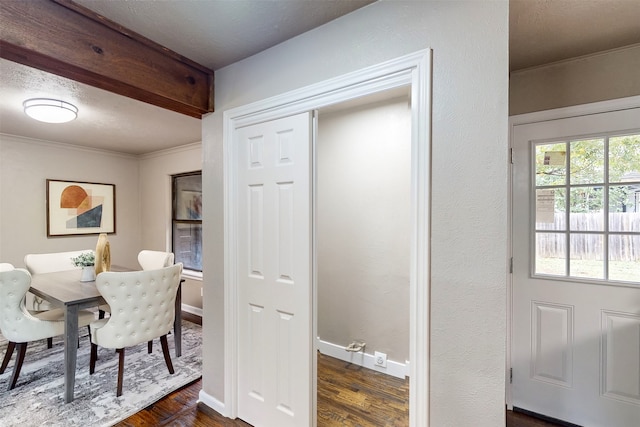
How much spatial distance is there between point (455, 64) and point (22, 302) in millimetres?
3327

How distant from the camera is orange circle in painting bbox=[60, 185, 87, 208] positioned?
384 centimetres

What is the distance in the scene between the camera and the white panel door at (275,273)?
160cm

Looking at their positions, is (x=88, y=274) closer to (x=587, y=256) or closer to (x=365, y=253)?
(x=365, y=253)

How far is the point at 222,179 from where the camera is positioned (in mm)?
1936

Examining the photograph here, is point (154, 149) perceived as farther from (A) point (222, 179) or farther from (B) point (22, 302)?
(A) point (222, 179)

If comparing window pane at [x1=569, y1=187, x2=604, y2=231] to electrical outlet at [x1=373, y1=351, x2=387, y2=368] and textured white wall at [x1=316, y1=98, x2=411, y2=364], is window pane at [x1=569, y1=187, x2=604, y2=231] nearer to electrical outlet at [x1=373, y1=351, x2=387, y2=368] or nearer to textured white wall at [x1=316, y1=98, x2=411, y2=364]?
textured white wall at [x1=316, y1=98, x2=411, y2=364]

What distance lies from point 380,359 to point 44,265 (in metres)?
3.74

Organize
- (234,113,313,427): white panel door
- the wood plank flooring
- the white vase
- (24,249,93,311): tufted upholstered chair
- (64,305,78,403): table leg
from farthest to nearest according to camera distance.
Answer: (24,249,93,311): tufted upholstered chair → the white vase → (64,305,78,403): table leg → the wood plank flooring → (234,113,313,427): white panel door

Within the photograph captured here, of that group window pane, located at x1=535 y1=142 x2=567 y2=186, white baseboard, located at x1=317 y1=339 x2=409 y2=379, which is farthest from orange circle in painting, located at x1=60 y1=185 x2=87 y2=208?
window pane, located at x1=535 y1=142 x2=567 y2=186

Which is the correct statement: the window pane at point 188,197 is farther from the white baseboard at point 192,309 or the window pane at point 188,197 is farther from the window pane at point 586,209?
the window pane at point 586,209

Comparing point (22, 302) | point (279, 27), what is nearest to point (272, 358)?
point (279, 27)

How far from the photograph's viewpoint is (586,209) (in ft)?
5.91

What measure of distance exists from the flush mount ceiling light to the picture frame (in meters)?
1.74

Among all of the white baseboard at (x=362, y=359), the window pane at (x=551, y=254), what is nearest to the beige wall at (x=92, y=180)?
the white baseboard at (x=362, y=359)
